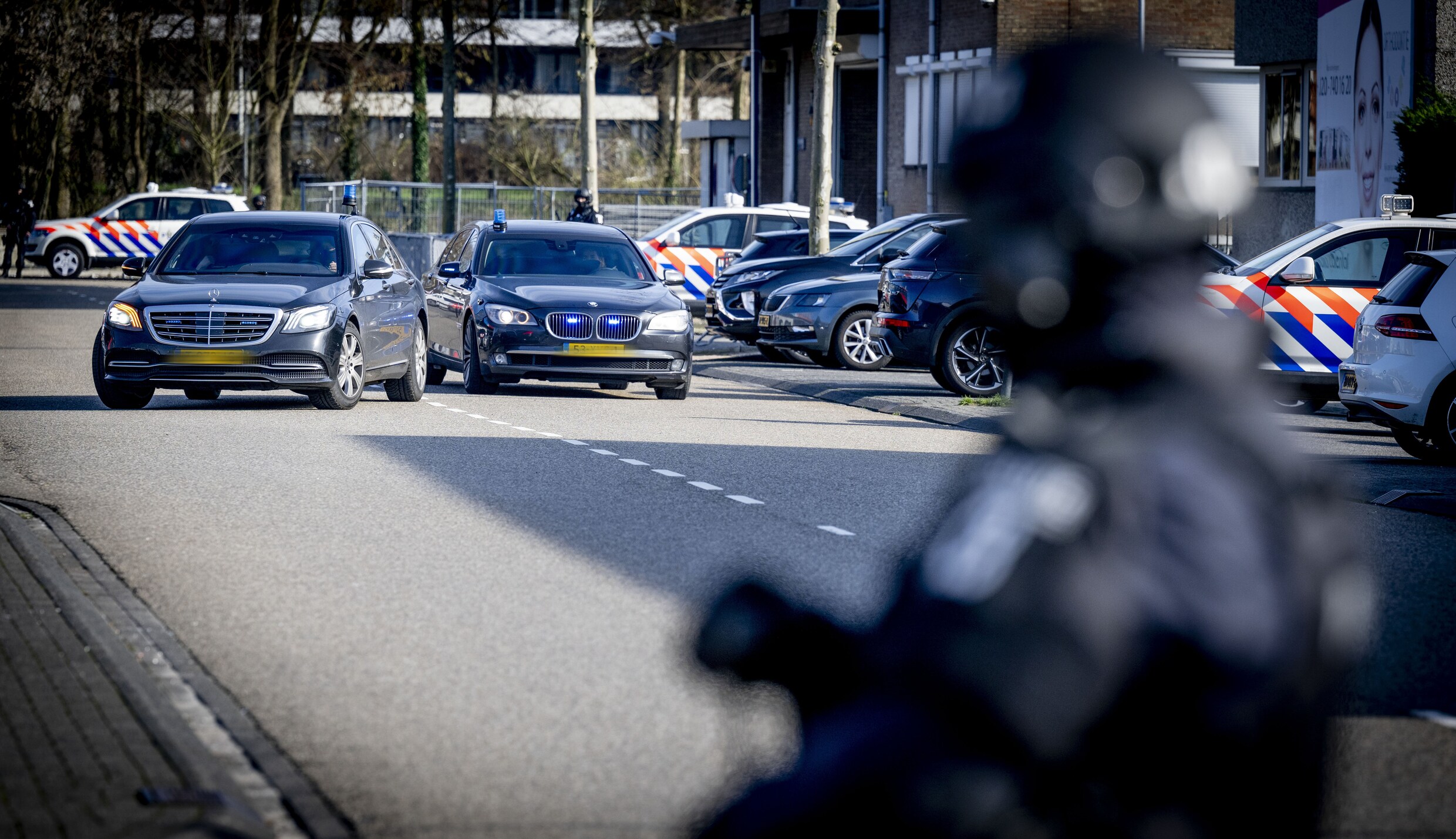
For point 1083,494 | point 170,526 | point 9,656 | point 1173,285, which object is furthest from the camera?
point 170,526

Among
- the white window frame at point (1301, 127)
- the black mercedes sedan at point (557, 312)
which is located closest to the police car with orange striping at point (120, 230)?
the white window frame at point (1301, 127)

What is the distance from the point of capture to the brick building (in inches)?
1432

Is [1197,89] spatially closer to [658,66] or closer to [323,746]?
[323,746]

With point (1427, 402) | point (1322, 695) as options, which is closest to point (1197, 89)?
point (1322, 695)

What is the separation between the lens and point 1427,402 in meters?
12.5

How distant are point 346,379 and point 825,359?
7606mm

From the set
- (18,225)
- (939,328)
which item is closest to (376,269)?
(939,328)

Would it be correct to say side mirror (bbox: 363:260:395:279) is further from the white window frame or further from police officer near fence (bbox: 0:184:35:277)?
police officer near fence (bbox: 0:184:35:277)

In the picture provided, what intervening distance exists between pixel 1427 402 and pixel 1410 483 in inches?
50.6

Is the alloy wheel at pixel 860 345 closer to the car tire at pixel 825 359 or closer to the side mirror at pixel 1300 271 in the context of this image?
the car tire at pixel 825 359

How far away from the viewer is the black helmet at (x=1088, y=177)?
1928 millimetres

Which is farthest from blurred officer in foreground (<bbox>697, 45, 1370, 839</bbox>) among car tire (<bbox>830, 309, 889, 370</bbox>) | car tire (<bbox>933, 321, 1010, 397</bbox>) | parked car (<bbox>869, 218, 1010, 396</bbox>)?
car tire (<bbox>830, 309, 889, 370</bbox>)

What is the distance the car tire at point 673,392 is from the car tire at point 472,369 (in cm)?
155

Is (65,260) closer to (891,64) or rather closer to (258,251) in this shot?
(891,64)
